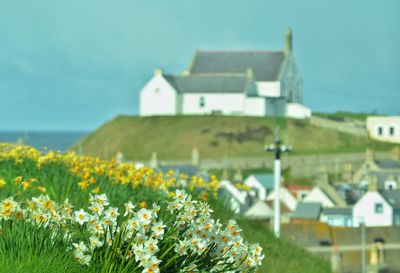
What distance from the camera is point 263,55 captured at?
133 m

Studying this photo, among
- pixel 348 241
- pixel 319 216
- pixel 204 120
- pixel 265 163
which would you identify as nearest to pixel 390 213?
pixel 319 216

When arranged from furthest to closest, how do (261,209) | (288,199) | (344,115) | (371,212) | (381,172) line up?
1. (344,115)
2. (381,172)
3. (288,199)
4. (371,212)
5. (261,209)

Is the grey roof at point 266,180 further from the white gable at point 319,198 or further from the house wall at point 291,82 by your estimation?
the house wall at point 291,82

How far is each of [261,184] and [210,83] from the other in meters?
37.5

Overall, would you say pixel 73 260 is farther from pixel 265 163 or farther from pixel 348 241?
pixel 265 163

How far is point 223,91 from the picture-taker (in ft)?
395

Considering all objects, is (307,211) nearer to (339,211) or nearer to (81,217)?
(339,211)

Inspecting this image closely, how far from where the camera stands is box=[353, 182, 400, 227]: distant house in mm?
69938

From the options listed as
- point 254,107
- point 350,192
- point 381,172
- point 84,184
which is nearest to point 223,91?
point 254,107

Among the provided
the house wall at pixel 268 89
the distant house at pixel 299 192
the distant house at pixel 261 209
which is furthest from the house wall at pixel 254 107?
the distant house at pixel 261 209

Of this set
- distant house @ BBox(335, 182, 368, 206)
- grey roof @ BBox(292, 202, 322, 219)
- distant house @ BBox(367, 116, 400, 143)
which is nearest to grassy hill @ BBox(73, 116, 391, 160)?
distant house @ BBox(367, 116, 400, 143)

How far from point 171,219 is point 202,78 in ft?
375

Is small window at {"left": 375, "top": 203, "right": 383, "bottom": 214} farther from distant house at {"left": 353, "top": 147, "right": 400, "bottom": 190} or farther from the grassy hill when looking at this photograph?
the grassy hill

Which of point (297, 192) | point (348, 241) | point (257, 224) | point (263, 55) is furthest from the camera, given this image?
point (263, 55)
